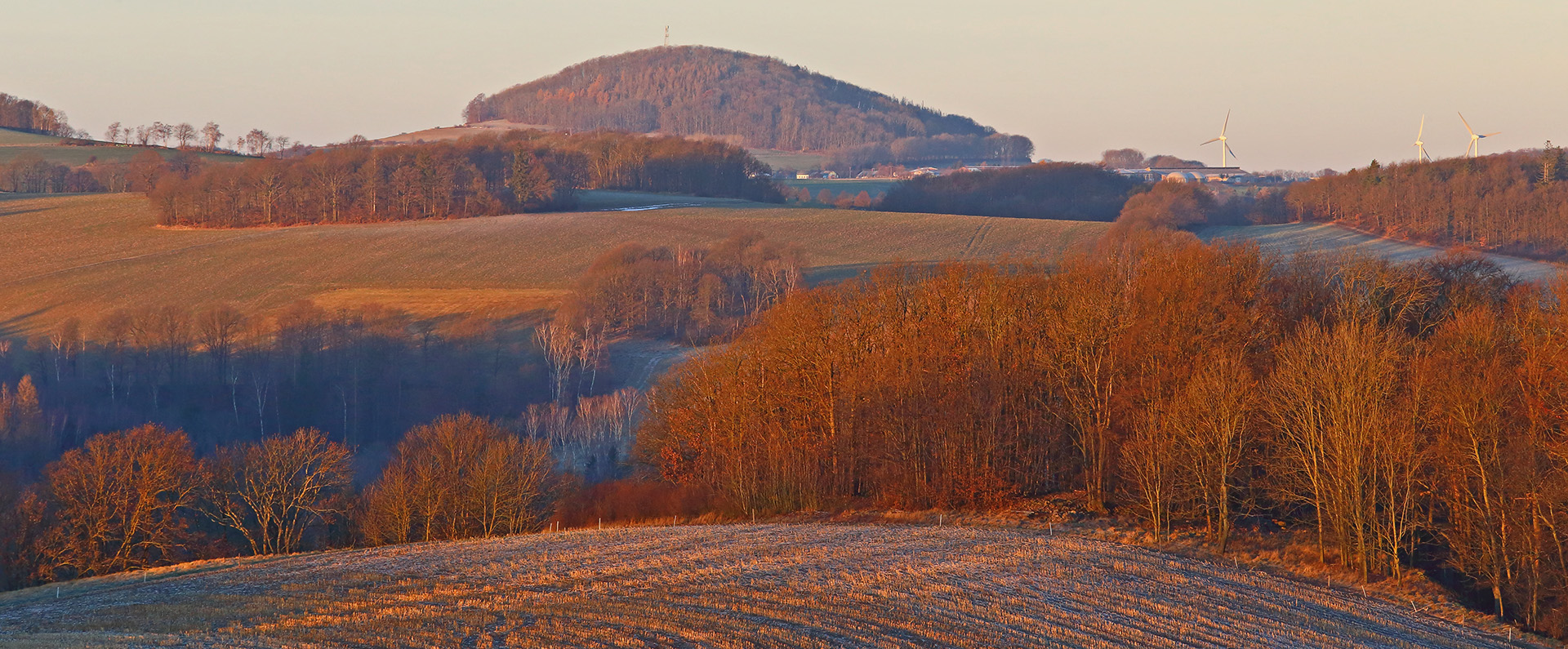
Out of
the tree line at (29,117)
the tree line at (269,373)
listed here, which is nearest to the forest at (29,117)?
the tree line at (29,117)

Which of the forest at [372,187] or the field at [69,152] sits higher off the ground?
the field at [69,152]

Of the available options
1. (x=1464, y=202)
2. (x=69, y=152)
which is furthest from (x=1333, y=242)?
(x=69, y=152)

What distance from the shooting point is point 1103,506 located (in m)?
38.6

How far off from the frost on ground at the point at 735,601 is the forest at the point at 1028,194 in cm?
10569

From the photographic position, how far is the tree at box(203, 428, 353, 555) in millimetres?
47094

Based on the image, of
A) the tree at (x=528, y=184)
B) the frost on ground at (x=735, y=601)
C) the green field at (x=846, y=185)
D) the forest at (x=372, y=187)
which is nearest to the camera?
the frost on ground at (x=735, y=601)

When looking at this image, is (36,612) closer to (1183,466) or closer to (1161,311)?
(1183,466)

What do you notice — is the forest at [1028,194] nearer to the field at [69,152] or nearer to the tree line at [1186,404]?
the tree line at [1186,404]

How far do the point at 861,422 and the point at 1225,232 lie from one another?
77.4m

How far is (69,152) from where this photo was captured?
484 ft

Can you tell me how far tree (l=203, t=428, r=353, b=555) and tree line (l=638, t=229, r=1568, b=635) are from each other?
44.6 feet

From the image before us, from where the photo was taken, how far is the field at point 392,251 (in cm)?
8631

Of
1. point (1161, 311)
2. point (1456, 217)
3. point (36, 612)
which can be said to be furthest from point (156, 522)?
point (1456, 217)

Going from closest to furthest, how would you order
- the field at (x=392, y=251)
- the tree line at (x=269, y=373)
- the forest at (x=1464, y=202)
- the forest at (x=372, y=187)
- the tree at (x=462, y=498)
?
1. the tree at (x=462, y=498)
2. the tree line at (x=269, y=373)
3. the field at (x=392, y=251)
4. the forest at (x=1464, y=202)
5. the forest at (x=372, y=187)
